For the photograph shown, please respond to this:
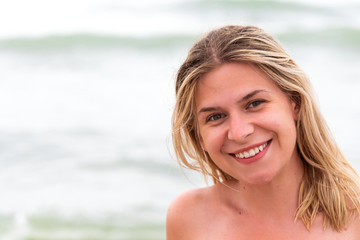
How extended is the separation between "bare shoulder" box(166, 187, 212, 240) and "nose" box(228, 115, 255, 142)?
0.63m

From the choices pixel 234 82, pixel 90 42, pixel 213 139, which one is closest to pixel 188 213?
pixel 213 139

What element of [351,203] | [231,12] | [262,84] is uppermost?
[231,12]

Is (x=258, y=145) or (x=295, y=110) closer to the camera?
(x=258, y=145)

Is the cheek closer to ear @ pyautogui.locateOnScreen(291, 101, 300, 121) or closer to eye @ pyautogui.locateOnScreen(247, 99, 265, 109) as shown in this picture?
eye @ pyautogui.locateOnScreen(247, 99, 265, 109)

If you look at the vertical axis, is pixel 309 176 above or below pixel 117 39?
below

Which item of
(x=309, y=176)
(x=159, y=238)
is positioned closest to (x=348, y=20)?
(x=159, y=238)

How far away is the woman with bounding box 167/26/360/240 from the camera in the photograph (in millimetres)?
3037

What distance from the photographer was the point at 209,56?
3107mm

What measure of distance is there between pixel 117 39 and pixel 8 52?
5.55 ft

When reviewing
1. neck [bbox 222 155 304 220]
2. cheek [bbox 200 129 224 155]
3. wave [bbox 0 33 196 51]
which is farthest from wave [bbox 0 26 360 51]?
cheek [bbox 200 129 224 155]

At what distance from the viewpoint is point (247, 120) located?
3.02 meters

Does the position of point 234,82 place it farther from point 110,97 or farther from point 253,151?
point 110,97

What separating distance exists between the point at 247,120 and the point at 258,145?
0.12 m

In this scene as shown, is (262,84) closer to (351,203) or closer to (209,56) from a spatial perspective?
(209,56)
